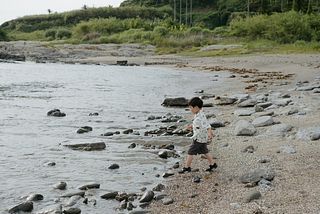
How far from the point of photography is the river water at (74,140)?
9.53 meters

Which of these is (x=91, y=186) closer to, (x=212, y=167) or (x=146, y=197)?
(x=146, y=197)

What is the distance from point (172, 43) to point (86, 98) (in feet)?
173

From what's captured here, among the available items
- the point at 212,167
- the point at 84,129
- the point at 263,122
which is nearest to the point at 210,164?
the point at 212,167

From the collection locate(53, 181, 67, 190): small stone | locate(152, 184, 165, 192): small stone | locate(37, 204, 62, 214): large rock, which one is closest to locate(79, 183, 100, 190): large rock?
locate(53, 181, 67, 190): small stone

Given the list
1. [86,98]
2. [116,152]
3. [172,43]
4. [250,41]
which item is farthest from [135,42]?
[116,152]

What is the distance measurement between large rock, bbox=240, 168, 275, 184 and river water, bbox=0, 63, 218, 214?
182cm

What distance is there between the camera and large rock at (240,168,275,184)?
8.75 metres

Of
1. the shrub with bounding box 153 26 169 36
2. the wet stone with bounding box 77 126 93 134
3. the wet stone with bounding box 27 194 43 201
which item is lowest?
the wet stone with bounding box 77 126 93 134

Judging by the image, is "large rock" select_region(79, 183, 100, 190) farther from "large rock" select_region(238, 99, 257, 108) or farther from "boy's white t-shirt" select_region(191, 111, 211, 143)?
"large rock" select_region(238, 99, 257, 108)

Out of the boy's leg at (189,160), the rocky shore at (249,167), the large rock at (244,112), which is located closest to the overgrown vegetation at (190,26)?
the large rock at (244,112)

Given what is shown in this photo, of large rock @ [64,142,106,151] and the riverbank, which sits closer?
the riverbank

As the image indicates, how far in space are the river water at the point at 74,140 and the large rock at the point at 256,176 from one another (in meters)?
1.82

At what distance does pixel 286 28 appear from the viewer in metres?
69.5

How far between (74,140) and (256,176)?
6650 mm
